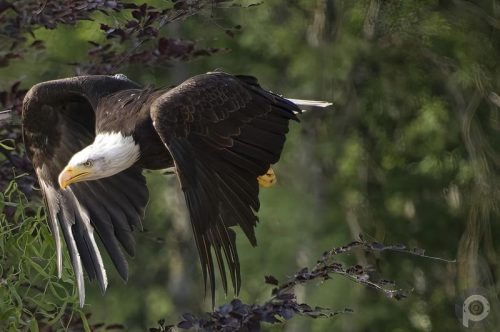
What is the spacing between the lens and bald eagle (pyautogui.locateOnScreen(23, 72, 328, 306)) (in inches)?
181

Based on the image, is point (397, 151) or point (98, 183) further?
point (397, 151)

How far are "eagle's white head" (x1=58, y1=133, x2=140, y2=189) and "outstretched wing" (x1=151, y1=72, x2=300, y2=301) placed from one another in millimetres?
207

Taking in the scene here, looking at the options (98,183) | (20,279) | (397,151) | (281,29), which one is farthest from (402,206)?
(20,279)

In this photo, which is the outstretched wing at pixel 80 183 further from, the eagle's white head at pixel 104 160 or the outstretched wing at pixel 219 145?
the outstretched wing at pixel 219 145

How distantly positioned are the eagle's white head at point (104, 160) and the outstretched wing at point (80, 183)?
0.97 feet

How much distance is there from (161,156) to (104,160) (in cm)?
22

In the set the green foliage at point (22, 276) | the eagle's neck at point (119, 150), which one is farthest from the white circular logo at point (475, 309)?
the green foliage at point (22, 276)

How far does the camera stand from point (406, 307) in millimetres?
10320

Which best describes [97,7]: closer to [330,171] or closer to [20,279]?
[20,279]

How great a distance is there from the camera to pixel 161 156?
16.1ft

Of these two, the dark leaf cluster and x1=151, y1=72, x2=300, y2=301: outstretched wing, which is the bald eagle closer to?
x1=151, y1=72, x2=300, y2=301: outstretched wing

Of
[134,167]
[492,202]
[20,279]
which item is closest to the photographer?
[20,279]

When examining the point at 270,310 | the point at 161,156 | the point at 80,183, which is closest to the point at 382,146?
the point at 80,183

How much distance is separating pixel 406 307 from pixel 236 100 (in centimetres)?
580
